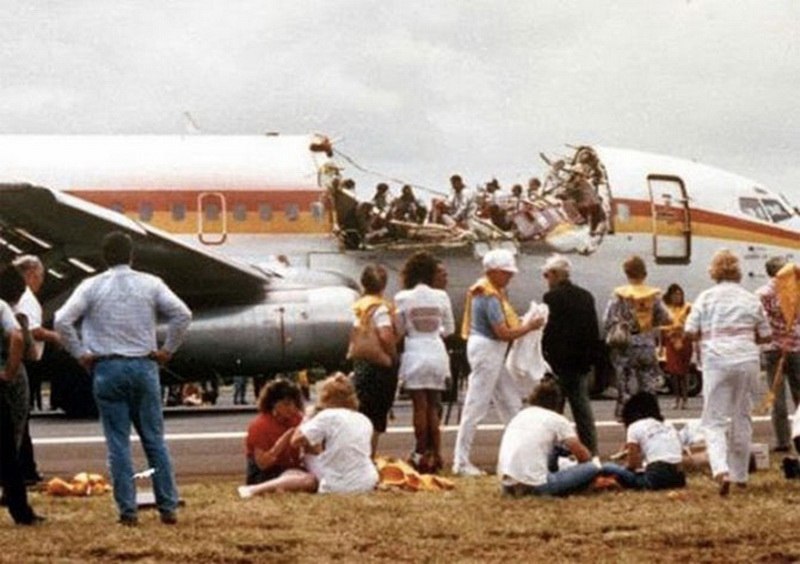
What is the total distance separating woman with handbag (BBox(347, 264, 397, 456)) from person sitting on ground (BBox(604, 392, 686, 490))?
2254mm

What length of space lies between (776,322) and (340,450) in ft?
14.0

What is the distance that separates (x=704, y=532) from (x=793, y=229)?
1996cm

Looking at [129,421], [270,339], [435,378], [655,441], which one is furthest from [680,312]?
[129,421]

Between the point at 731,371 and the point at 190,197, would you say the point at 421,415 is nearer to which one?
the point at 731,371

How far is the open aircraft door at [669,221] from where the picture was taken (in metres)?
29.1

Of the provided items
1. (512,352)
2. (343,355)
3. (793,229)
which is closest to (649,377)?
(512,352)

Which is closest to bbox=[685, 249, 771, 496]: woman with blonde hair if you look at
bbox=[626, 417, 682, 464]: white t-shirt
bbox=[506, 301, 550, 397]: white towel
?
bbox=[626, 417, 682, 464]: white t-shirt

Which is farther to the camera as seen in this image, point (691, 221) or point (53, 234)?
point (691, 221)

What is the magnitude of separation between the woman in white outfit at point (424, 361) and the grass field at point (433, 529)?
1712 mm

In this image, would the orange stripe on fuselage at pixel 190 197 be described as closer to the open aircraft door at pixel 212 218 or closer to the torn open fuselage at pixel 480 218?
the open aircraft door at pixel 212 218

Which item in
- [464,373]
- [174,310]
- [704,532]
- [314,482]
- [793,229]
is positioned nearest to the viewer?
[704,532]

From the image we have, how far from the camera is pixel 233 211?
28250 millimetres

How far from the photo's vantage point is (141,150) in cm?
2838

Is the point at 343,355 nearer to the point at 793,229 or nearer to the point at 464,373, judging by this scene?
the point at 464,373
